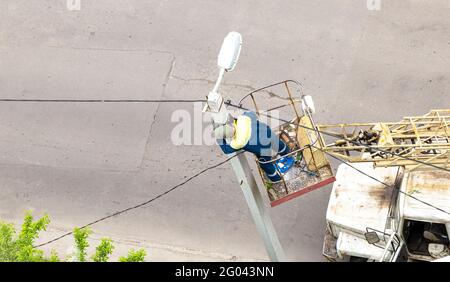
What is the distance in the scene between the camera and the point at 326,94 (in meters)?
15.9

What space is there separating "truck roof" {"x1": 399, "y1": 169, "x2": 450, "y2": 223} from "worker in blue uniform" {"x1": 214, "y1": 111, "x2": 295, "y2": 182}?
1984 mm

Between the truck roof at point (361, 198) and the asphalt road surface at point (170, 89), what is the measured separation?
60.8 inches

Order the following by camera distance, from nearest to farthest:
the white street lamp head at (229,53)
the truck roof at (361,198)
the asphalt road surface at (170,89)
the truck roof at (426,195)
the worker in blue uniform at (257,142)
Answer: the white street lamp head at (229,53)
the worker in blue uniform at (257,142)
the truck roof at (426,195)
the truck roof at (361,198)
the asphalt road surface at (170,89)

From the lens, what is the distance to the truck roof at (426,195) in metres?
11.7

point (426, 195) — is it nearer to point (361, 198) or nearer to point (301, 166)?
point (361, 198)

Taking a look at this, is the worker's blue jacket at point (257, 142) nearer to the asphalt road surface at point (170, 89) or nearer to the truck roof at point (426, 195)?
the truck roof at point (426, 195)

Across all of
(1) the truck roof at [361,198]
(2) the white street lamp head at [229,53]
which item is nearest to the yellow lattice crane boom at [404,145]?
(1) the truck roof at [361,198]

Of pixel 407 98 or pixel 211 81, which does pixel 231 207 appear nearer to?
pixel 211 81

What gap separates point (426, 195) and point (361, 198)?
3.75ft

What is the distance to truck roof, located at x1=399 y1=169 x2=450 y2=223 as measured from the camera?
38.5 ft

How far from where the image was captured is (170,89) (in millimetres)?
16281

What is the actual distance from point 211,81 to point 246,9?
2200mm
